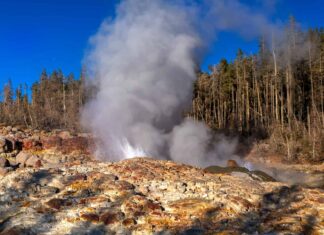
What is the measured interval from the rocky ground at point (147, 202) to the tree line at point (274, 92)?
815 inches

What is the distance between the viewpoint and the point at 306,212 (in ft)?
36.3

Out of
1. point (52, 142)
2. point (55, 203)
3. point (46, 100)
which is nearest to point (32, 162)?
point (52, 142)

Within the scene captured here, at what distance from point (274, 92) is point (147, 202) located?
38.8 meters

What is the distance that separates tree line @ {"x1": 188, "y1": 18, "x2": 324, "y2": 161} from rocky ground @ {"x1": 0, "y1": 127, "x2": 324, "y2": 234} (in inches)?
815

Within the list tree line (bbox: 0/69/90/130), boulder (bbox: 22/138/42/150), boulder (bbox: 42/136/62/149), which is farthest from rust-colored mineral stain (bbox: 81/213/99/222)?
tree line (bbox: 0/69/90/130)

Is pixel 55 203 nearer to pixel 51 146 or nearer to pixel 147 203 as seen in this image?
pixel 147 203

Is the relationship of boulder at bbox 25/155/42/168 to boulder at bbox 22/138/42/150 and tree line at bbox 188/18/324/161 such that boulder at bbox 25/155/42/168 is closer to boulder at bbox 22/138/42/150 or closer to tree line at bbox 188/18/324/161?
boulder at bbox 22/138/42/150

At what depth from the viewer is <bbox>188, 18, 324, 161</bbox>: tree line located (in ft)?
127

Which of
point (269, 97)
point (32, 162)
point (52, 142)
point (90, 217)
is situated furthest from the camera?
point (269, 97)

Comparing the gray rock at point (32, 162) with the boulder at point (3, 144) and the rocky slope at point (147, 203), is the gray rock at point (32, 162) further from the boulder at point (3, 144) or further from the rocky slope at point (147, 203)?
the rocky slope at point (147, 203)

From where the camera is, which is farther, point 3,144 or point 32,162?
point 3,144

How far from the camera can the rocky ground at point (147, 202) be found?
9852mm

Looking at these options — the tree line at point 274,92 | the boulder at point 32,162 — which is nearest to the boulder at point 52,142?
the boulder at point 32,162

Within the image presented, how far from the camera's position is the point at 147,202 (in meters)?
11.3
